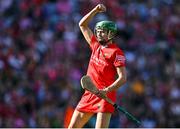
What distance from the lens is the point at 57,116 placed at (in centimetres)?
1550

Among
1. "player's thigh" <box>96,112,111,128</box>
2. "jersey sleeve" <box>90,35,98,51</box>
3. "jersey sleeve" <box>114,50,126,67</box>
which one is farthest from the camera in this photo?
"jersey sleeve" <box>90,35,98,51</box>

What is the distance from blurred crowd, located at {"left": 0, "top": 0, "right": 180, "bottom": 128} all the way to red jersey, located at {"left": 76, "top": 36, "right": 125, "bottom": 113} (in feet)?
15.5

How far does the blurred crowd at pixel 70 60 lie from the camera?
15633 mm

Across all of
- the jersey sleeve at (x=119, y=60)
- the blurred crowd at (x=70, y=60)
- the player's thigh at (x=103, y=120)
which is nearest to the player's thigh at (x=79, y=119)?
the player's thigh at (x=103, y=120)

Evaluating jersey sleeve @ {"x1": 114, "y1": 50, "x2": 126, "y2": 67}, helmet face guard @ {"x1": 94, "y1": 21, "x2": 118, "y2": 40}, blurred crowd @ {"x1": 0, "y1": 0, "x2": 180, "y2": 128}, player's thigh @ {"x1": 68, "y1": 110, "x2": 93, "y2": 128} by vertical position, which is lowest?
blurred crowd @ {"x1": 0, "y1": 0, "x2": 180, "y2": 128}

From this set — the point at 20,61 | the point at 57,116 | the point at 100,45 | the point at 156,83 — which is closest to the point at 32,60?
the point at 20,61

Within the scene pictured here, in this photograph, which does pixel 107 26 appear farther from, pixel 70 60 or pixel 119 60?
pixel 70 60

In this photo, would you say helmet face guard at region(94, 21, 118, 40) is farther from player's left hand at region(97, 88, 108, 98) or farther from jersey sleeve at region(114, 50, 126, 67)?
player's left hand at region(97, 88, 108, 98)

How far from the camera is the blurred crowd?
1563cm

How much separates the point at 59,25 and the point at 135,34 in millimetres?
1819

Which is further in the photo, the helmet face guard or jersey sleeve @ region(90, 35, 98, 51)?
jersey sleeve @ region(90, 35, 98, 51)

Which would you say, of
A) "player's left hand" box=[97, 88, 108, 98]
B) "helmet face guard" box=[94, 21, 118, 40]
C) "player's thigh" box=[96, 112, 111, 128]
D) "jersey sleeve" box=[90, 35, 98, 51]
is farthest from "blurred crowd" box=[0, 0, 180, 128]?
"player's left hand" box=[97, 88, 108, 98]

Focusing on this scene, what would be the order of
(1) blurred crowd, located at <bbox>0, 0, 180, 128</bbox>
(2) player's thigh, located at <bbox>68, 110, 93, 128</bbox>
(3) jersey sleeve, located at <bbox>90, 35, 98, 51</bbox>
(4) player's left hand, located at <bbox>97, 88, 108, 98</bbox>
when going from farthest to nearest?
1. (1) blurred crowd, located at <bbox>0, 0, 180, 128</bbox>
2. (3) jersey sleeve, located at <bbox>90, 35, 98, 51</bbox>
3. (2) player's thigh, located at <bbox>68, 110, 93, 128</bbox>
4. (4) player's left hand, located at <bbox>97, 88, 108, 98</bbox>

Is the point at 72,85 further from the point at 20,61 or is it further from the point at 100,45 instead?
the point at 100,45
